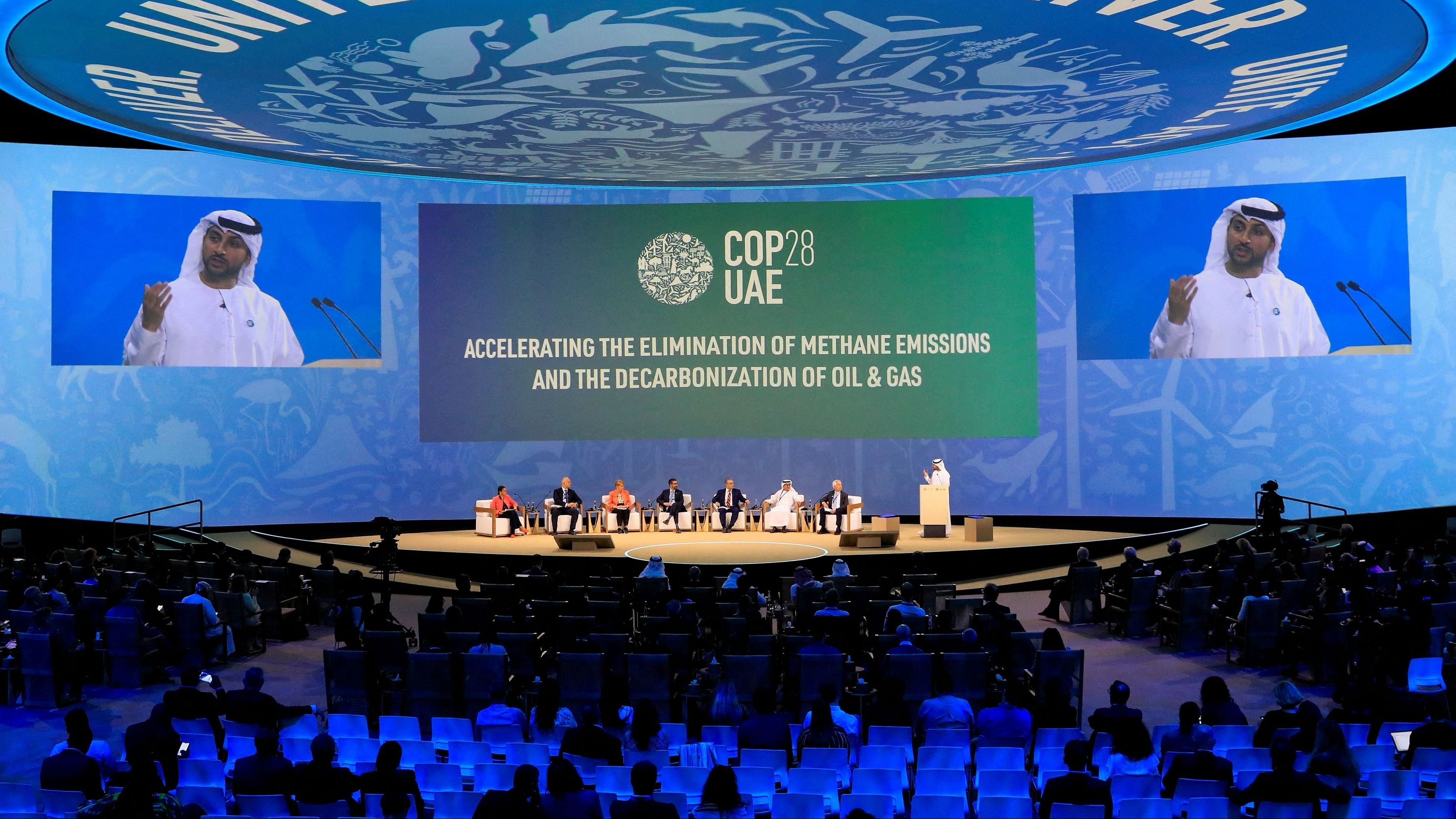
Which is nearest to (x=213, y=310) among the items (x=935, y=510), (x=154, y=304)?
(x=154, y=304)

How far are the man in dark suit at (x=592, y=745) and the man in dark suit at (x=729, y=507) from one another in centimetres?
1181

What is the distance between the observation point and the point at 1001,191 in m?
18.9

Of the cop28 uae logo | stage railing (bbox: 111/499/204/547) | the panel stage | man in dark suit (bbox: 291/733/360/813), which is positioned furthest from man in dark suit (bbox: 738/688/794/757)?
the cop28 uae logo

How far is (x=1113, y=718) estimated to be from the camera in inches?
266

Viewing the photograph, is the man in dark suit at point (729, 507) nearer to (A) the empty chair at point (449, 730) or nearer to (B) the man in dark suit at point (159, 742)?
(A) the empty chair at point (449, 730)

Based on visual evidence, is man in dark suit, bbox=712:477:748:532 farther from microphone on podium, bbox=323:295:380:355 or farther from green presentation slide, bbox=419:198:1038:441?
microphone on podium, bbox=323:295:380:355

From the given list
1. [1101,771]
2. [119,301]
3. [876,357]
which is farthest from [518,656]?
[119,301]

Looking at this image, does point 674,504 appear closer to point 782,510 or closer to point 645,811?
point 782,510

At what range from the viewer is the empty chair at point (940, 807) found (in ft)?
17.5

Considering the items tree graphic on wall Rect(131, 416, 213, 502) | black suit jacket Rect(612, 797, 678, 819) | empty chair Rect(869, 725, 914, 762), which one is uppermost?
tree graphic on wall Rect(131, 416, 213, 502)

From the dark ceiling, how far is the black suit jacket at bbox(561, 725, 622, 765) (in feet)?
46.5

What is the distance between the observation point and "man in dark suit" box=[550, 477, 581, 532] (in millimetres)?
17859

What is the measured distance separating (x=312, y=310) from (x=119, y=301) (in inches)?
106

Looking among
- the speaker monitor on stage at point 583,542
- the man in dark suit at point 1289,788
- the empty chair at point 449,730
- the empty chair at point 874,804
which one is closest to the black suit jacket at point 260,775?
the empty chair at point 449,730
